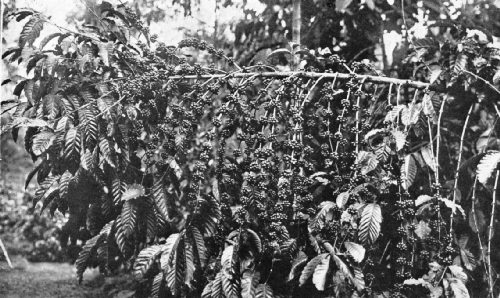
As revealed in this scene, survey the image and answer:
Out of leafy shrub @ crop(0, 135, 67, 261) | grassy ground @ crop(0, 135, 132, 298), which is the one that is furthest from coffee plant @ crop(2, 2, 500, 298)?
leafy shrub @ crop(0, 135, 67, 261)

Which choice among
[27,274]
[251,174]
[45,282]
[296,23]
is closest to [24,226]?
[27,274]

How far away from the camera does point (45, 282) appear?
5.18 metres

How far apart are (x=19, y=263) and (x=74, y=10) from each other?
3060mm

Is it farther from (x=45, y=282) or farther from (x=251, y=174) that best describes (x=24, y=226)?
(x=251, y=174)

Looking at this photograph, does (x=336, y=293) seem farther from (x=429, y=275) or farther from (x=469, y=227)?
(x=469, y=227)

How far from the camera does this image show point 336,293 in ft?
5.67

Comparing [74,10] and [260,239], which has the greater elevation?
[74,10]

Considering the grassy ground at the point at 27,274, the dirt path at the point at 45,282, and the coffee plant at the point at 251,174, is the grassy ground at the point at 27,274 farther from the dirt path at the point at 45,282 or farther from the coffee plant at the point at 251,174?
the coffee plant at the point at 251,174

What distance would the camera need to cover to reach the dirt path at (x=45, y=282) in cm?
464

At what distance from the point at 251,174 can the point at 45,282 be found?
421 centimetres

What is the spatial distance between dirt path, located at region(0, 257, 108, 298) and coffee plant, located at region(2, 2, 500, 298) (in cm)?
263

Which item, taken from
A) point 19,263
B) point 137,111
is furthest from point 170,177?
point 19,263

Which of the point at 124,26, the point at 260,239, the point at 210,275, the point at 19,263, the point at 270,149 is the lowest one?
the point at 19,263

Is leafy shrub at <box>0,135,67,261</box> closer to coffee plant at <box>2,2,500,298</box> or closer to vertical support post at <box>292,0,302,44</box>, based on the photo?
coffee plant at <box>2,2,500,298</box>
